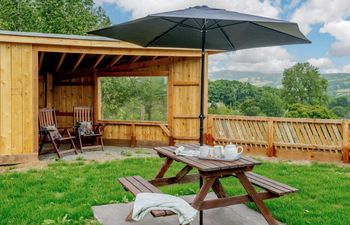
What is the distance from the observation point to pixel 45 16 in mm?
18859

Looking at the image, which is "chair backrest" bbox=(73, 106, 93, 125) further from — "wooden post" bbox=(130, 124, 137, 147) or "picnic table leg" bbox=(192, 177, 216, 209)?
"picnic table leg" bbox=(192, 177, 216, 209)

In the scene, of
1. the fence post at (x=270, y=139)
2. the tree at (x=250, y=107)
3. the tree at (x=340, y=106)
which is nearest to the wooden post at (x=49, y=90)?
the fence post at (x=270, y=139)

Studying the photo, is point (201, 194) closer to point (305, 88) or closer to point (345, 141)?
point (345, 141)

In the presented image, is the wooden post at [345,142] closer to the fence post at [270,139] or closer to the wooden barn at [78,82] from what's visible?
the fence post at [270,139]

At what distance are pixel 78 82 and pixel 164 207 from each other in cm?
750

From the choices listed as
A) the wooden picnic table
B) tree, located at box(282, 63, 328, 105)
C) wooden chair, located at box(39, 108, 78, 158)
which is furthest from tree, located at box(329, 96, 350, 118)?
the wooden picnic table

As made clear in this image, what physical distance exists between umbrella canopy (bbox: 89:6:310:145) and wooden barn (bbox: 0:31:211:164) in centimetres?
317

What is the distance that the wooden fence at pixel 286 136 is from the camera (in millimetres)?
7102

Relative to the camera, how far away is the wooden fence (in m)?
7.10

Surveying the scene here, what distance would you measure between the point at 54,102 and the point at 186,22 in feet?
22.8

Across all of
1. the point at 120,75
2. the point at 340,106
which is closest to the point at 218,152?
the point at 120,75

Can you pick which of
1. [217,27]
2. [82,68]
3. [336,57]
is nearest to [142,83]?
[82,68]

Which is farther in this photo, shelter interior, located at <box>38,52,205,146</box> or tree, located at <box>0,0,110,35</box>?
tree, located at <box>0,0,110,35</box>

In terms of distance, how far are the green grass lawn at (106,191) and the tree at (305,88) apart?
27539 mm
